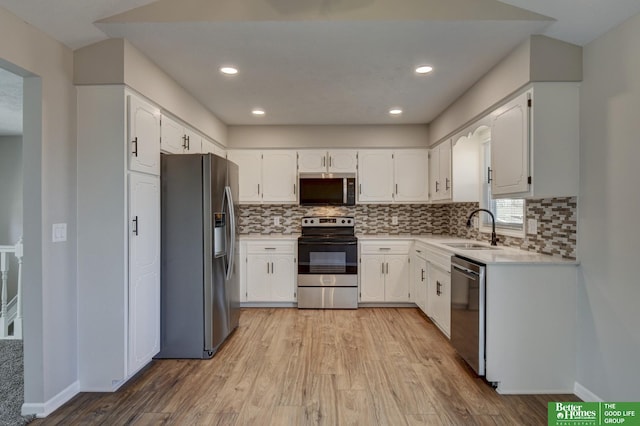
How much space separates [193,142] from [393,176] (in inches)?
100

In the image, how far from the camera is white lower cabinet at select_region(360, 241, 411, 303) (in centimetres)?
423

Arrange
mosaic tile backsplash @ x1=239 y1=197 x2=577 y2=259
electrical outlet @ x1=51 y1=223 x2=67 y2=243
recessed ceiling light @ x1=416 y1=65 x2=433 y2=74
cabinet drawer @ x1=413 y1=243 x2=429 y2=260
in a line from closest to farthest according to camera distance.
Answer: electrical outlet @ x1=51 y1=223 x2=67 y2=243 → recessed ceiling light @ x1=416 y1=65 x2=433 y2=74 → cabinet drawer @ x1=413 y1=243 x2=429 y2=260 → mosaic tile backsplash @ x1=239 y1=197 x2=577 y2=259

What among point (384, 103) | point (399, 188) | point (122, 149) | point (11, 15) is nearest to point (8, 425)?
point (122, 149)

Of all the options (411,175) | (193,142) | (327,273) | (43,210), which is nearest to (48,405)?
(43,210)

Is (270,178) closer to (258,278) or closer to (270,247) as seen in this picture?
(270,247)

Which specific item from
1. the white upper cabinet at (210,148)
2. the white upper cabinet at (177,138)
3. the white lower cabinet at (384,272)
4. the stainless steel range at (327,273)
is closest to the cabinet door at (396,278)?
the white lower cabinet at (384,272)

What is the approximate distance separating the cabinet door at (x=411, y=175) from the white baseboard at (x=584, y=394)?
8.70ft

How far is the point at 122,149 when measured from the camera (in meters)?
2.27

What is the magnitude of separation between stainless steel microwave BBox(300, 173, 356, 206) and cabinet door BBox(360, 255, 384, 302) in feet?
2.65

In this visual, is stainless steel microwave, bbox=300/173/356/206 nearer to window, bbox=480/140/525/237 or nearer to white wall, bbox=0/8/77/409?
window, bbox=480/140/525/237

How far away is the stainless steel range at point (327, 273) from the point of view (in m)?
4.21

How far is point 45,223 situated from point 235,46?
5.49 feet

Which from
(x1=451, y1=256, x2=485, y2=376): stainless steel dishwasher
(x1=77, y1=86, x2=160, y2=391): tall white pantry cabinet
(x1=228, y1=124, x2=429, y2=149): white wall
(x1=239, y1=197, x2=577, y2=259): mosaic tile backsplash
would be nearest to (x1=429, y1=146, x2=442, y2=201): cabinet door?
(x1=228, y1=124, x2=429, y2=149): white wall

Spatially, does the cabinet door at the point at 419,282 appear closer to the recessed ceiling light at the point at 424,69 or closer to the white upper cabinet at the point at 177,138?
the recessed ceiling light at the point at 424,69
